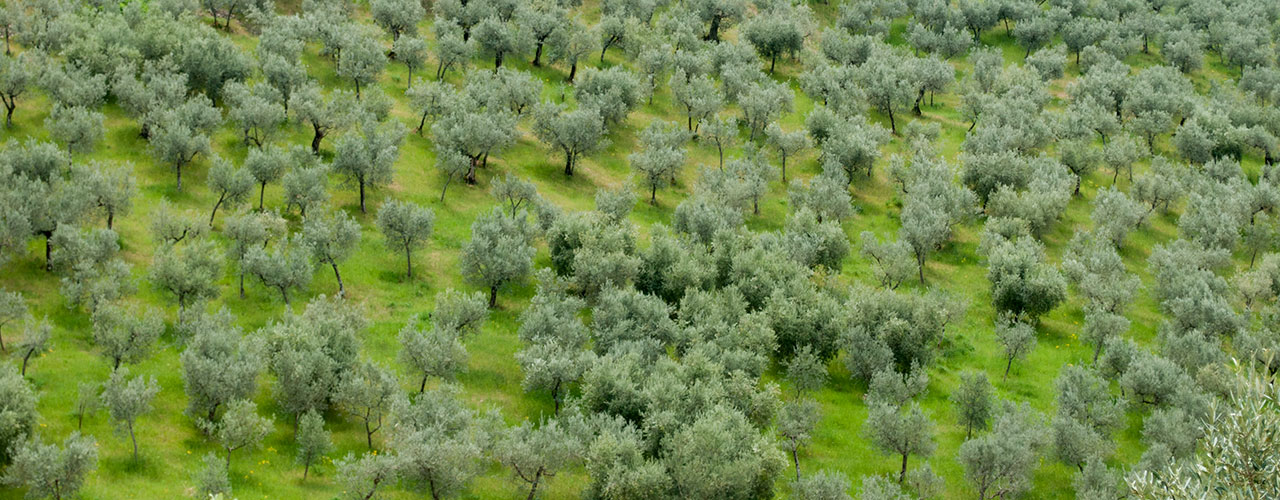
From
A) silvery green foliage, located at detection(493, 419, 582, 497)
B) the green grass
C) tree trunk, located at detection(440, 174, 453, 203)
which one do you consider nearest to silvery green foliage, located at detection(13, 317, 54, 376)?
the green grass

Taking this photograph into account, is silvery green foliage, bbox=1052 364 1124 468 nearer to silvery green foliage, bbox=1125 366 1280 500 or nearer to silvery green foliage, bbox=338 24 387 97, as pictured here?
silvery green foliage, bbox=1125 366 1280 500

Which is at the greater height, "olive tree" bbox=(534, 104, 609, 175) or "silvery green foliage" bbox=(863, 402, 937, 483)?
"olive tree" bbox=(534, 104, 609, 175)

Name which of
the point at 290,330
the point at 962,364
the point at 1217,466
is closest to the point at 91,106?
the point at 290,330

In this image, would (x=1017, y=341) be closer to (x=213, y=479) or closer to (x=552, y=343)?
(x=552, y=343)

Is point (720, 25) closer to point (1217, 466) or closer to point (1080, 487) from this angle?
point (1080, 487)

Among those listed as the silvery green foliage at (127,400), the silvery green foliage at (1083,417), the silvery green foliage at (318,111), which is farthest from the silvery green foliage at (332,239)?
the silvery green foliage at (1083,417)
